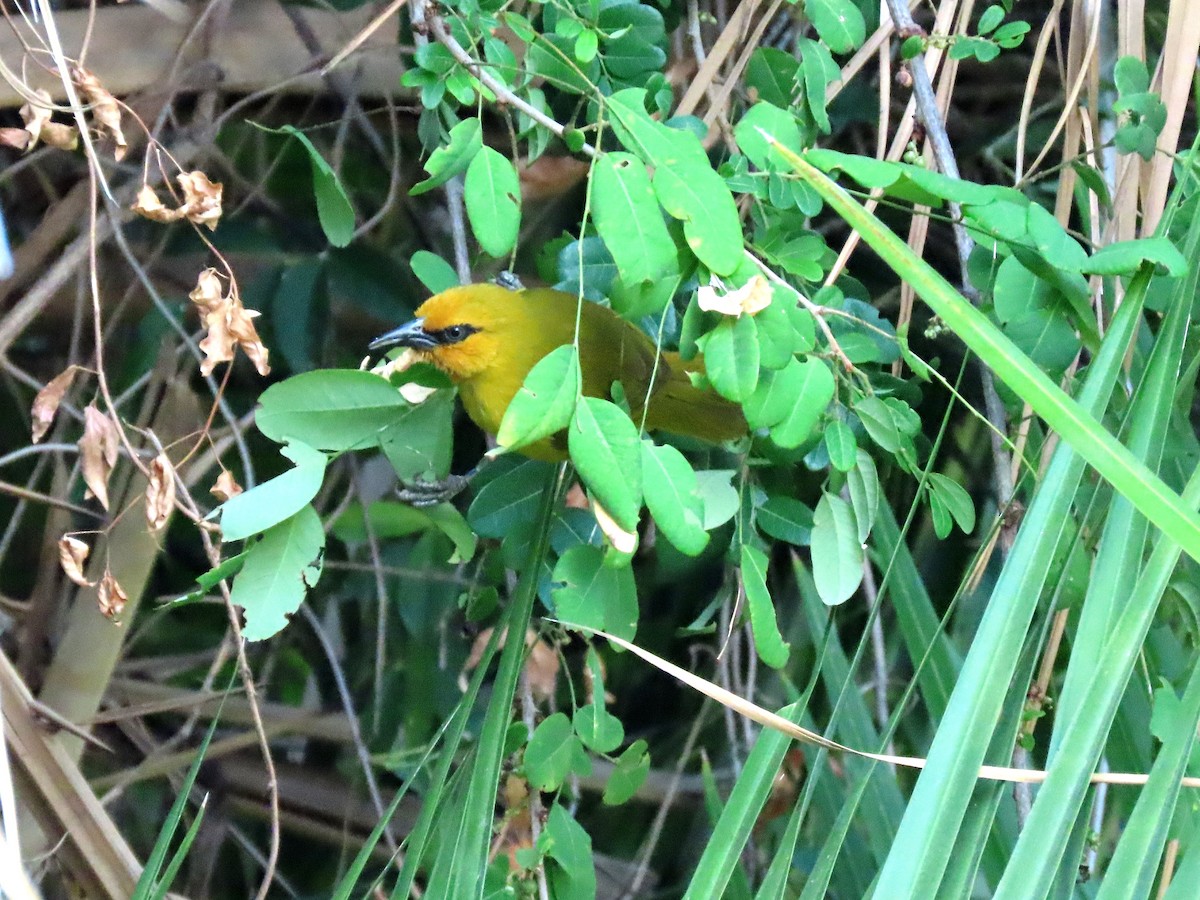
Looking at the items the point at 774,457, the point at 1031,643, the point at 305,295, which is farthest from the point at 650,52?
the point at 305,295

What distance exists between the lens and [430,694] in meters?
1.75

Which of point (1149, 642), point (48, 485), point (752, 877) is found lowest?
point (752, 877)

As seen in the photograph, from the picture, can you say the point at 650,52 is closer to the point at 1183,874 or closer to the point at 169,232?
the point at 1183,874

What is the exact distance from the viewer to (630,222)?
26.1 inches

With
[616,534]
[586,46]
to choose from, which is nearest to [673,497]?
[616,534]

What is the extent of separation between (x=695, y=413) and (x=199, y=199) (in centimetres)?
52

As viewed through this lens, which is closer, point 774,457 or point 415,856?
point 415,856

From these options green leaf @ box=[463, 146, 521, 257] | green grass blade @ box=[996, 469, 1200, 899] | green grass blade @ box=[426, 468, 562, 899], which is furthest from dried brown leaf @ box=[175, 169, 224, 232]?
green grass blade @ box=[996, 469, 1200, 899]

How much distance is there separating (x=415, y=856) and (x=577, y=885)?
22 cm

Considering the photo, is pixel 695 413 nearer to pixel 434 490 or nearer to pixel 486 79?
pixel 434 490

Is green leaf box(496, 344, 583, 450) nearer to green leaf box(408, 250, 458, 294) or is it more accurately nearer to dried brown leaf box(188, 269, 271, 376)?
dried brown leaf box(188, 269, 271, 376)

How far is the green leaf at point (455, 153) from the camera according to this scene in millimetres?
769

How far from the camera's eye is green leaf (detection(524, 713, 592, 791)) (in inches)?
38.2

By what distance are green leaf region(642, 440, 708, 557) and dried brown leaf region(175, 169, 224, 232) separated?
44 cm
